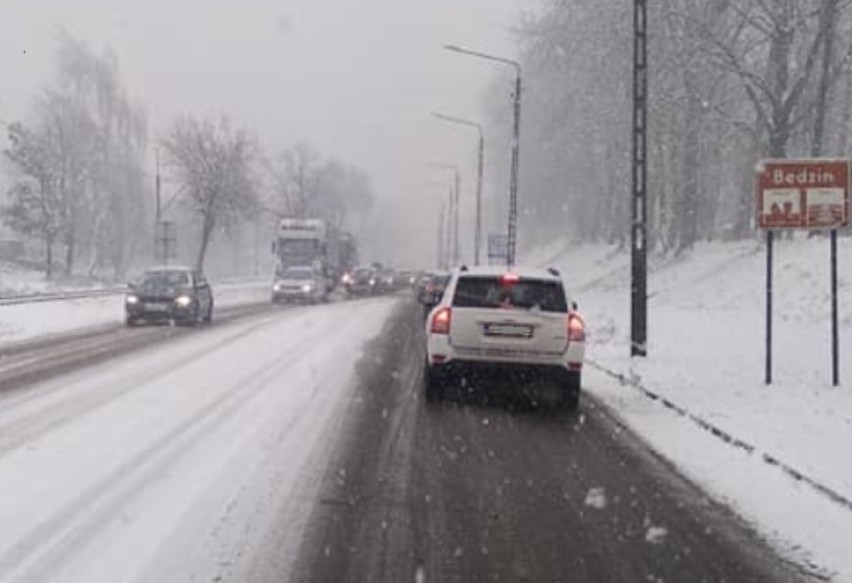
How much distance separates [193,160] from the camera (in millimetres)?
76000

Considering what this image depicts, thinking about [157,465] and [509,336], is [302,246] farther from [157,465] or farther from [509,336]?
[157,465]

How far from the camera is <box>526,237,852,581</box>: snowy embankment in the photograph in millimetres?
8891

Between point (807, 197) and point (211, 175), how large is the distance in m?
61.3

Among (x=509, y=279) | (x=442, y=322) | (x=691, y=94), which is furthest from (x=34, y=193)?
(x=509, y=279)

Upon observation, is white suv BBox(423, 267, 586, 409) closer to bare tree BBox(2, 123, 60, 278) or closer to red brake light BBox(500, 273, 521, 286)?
red brake light BBox(500, 273, 521, 286)

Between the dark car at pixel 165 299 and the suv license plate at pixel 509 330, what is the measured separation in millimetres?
19597

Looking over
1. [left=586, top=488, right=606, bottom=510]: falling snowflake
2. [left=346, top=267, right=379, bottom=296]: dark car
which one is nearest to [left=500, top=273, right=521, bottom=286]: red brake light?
[left=586, top=488, right=606, bottom=510]: falling snowflake

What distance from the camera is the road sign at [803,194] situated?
51.0 feet

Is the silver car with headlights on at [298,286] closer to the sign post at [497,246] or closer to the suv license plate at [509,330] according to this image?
the sign post at [497,246]

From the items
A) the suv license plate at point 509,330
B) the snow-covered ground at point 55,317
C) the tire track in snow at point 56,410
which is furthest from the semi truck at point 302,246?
the suv license plate at point 509,330

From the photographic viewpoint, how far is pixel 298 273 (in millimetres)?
53438

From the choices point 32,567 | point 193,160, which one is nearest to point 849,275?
point 32,567

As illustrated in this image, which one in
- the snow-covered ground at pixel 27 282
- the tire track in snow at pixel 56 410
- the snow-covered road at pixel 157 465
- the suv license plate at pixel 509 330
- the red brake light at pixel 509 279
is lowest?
the snow-covered road at pixel 157 465

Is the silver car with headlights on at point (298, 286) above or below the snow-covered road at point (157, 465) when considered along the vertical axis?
above
